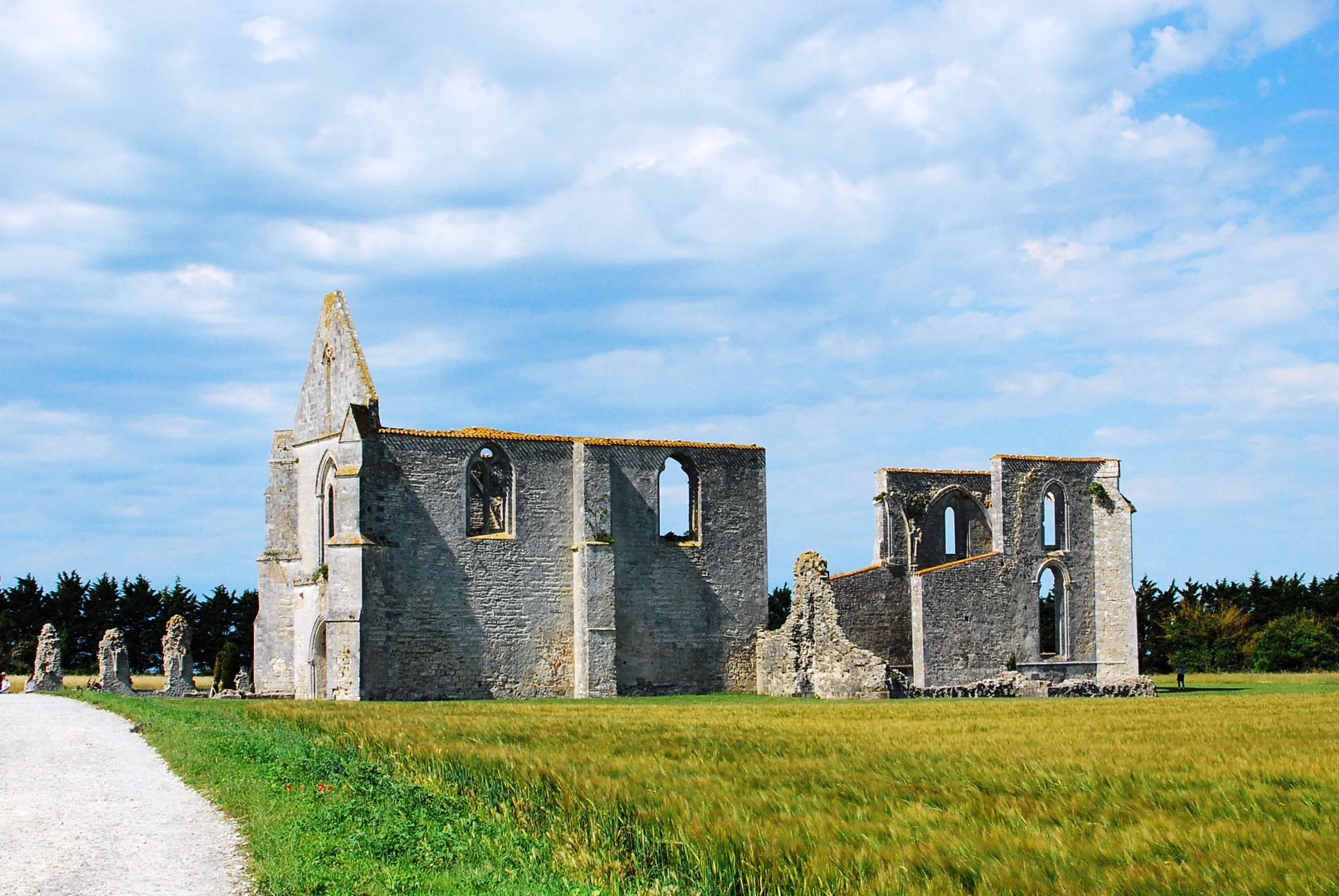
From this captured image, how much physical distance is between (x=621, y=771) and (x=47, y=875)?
465 cm

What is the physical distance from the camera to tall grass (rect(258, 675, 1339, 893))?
6.82 meters

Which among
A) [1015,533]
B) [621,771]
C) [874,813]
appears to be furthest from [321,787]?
[1015,533]

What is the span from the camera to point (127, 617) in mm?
49219

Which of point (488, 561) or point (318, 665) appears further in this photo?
point (318, 665)

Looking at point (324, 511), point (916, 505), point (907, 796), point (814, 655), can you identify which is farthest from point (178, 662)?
point (907, 796)

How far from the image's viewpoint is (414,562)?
2836cm

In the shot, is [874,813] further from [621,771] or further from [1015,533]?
[1015,533]

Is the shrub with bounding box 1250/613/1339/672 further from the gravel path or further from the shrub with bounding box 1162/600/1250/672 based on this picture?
the gravel path

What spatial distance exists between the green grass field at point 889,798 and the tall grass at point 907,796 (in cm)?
2

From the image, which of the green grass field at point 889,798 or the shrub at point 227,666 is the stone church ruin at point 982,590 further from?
the shrub at point 227,666

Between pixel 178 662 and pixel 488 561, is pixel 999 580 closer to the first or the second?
pixel 488 561

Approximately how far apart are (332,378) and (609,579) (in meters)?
8.23

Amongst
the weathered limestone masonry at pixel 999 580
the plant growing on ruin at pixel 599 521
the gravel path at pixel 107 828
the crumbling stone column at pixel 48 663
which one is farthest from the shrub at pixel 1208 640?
the gravel path at pixel 107 828

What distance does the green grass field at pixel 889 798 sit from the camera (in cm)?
684
